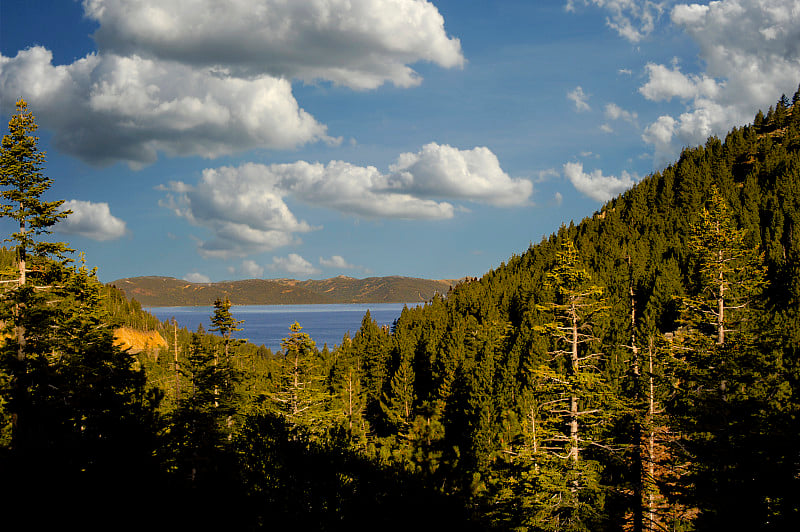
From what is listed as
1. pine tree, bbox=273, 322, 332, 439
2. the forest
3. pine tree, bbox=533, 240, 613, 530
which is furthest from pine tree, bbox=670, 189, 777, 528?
pine tree, bbox=273, 322, 332, 439

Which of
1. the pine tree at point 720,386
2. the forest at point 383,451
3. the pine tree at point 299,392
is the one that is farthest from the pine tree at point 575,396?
the pine tree at point 299,392

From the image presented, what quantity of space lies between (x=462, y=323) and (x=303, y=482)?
195 ft

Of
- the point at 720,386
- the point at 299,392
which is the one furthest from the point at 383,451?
the point at 720,386

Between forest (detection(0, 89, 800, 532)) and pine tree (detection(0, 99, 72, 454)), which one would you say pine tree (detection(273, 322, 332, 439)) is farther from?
pine tree (detection(0, 99, 72, 454))

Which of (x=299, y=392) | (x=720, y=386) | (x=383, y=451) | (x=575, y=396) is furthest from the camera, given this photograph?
(x=383, y=451)

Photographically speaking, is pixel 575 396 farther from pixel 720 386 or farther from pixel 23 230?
pixel 23 230

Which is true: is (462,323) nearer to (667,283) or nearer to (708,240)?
(667,283)

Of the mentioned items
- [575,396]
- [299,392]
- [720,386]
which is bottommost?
[299,392]

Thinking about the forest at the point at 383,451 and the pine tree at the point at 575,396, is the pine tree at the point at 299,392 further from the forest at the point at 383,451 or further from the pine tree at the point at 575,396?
the pine tree at the point at 575,396

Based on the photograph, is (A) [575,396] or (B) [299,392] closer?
(A) [575,396]

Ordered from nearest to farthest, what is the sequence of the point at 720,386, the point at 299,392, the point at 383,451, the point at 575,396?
the point at 575,396, the point at 720,386, the point at 299,392, the point at 383,451

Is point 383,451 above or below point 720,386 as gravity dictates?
below

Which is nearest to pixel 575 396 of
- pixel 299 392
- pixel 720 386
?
pixel 720 386

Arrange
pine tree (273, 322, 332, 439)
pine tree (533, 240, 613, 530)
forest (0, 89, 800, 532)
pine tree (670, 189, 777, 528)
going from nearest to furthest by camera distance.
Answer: forest (0, 89, 800, 532)
pine tree (670, 189, 777, 528)
pine tree (533, 240, 613, 530)
pine tree (273, 322, 332, 439)
